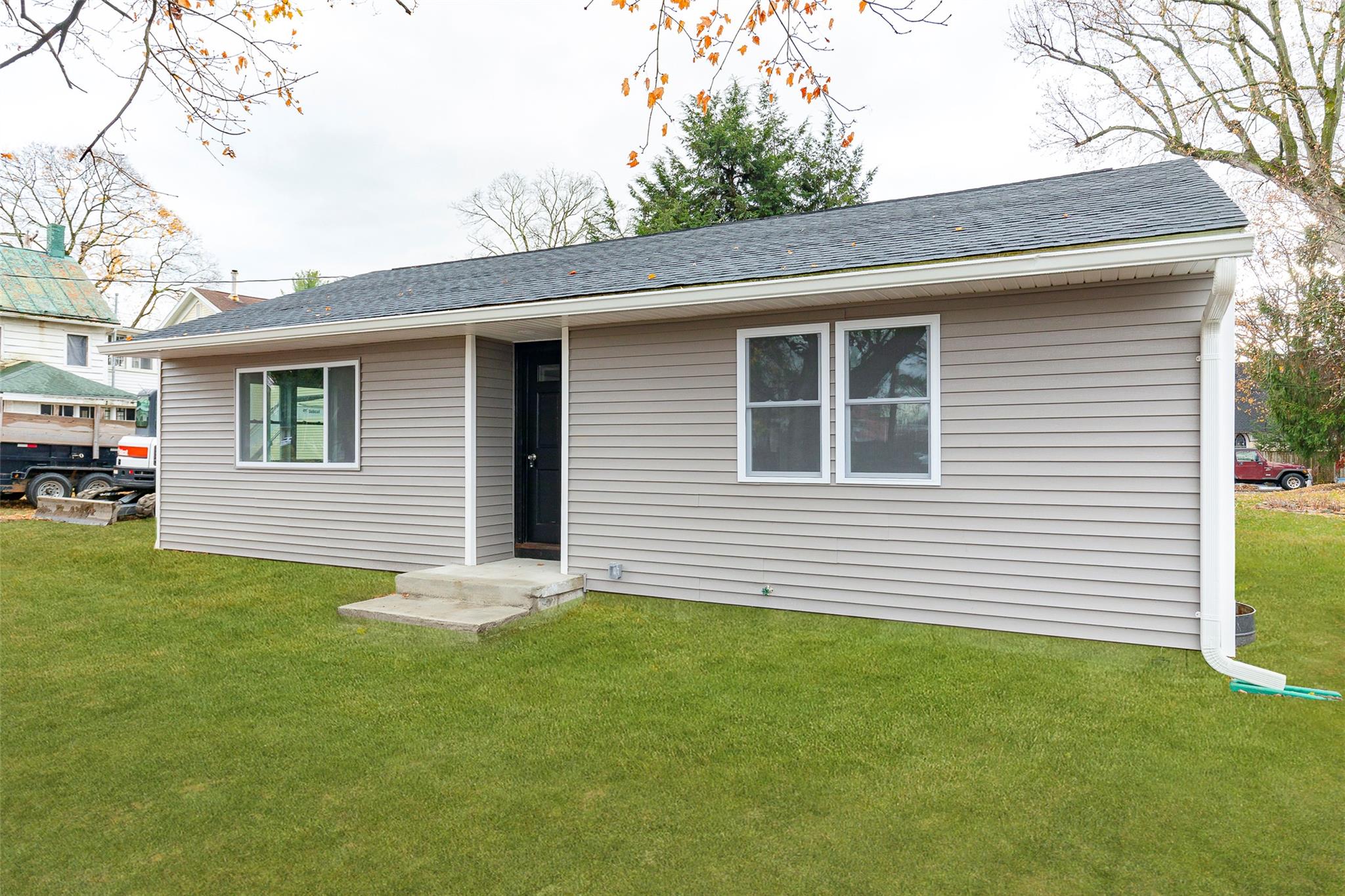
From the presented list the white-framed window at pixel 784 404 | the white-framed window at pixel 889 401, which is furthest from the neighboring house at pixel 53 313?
the white-framed window at pixel 889 401

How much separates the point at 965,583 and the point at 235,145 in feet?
18.0

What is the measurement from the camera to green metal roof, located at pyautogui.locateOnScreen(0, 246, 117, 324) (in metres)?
17.2

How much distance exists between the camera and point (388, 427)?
25.7 feet

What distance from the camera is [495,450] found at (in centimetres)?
761

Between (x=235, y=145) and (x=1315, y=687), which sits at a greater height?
(x=235, y=145)

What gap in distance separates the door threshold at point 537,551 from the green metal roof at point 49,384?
38.1 ft

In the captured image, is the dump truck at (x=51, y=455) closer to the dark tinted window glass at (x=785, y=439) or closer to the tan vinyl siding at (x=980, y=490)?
the tan vinyl siding at (x=980, y=490)

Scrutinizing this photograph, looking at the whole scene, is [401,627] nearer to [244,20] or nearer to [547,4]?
Answer: [244,20]

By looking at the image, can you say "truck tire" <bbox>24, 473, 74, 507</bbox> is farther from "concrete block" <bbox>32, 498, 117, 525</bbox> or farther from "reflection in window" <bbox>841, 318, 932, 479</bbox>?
"reflection in window" <bbox>841, 318, 932, 479</bbox>

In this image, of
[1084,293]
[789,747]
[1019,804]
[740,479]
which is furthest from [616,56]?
[1019,804]

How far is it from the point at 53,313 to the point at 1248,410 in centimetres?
3691

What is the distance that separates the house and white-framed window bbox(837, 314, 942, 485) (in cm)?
2

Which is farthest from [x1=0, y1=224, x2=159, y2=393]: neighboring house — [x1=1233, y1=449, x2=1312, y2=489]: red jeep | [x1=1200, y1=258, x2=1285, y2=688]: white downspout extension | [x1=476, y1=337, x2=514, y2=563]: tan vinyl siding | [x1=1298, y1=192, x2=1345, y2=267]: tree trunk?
[x1=1233, y1=449, x2=1312, y2=489]: red jeep

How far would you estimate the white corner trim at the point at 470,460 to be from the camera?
734cm
